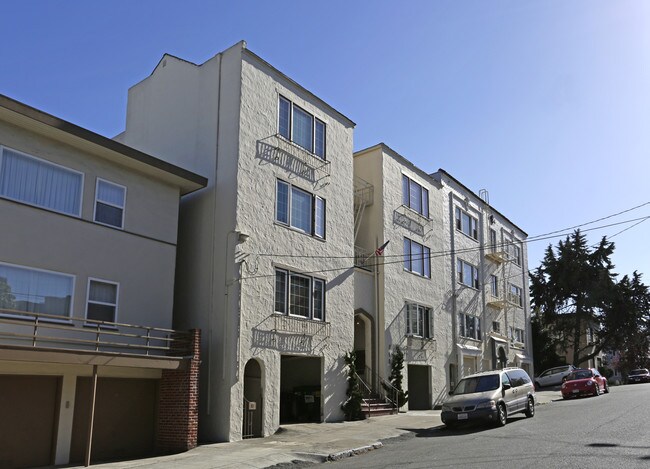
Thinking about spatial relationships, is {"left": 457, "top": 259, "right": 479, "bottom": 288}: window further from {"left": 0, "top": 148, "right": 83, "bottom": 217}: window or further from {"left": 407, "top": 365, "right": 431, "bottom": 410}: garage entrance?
{"left": 0, "top": 148, "right": 83, "bottom": 217}: window

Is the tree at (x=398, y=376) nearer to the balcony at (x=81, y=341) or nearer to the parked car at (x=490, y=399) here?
the parked car at (x=490, y=399)

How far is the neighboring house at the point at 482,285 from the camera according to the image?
31.1m

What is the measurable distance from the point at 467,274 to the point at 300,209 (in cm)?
1533

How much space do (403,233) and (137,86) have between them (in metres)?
12.4

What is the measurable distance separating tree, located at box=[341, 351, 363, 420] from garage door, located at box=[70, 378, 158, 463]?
7.18 m

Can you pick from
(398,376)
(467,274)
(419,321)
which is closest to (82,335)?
(398,376)

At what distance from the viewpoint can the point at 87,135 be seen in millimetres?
14703

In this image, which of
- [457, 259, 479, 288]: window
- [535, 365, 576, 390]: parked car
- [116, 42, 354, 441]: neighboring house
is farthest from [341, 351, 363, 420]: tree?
[535, 365, 576, 390]: parked car

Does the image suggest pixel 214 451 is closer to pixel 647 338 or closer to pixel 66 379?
pixel 66 379

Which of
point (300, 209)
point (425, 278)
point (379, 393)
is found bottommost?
point (379, 393)

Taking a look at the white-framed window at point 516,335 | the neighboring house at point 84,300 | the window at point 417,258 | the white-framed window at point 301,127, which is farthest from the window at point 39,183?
the white-framed window at point 516,335

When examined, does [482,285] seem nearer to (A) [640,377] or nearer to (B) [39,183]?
(A) [640,377]

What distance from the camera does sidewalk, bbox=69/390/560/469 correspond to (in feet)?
42.2

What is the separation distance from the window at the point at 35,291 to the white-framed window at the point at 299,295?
6.45 meters
